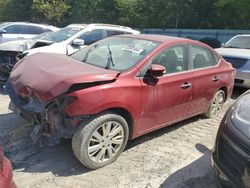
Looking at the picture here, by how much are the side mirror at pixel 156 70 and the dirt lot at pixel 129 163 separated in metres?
1.09

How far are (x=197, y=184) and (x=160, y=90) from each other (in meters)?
1.33

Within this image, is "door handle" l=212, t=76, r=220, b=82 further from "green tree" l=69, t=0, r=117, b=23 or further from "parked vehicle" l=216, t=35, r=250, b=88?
"green tree" l=69, t=0, r=117, b=23

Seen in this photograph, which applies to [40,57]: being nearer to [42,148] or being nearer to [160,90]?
[42,148]

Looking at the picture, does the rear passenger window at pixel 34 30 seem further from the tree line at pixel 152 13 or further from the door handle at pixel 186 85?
the tree line at pixel 152 13

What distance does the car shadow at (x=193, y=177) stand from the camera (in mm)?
3756

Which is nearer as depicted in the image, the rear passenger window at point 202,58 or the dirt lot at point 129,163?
the dirt lot at point 129,163

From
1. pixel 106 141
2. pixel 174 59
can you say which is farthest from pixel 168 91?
pixel 106 141

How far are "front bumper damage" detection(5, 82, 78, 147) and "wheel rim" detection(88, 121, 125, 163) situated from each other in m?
0.32

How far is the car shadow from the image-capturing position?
3756 millimetres

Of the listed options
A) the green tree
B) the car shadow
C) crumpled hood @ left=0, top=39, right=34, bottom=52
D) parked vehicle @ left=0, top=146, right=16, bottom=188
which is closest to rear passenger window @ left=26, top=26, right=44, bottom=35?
crumpled hood @ left=0, top=39, right=34, bottom=52

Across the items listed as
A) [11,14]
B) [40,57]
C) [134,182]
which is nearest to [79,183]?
[134,182]

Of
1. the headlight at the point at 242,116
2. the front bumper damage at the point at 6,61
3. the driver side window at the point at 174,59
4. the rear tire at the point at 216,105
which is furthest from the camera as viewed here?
the front bumper damage at the point at 6,61

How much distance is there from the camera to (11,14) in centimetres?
3806

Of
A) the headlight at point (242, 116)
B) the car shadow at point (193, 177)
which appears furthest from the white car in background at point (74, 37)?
the headlight at point (242, 116)
